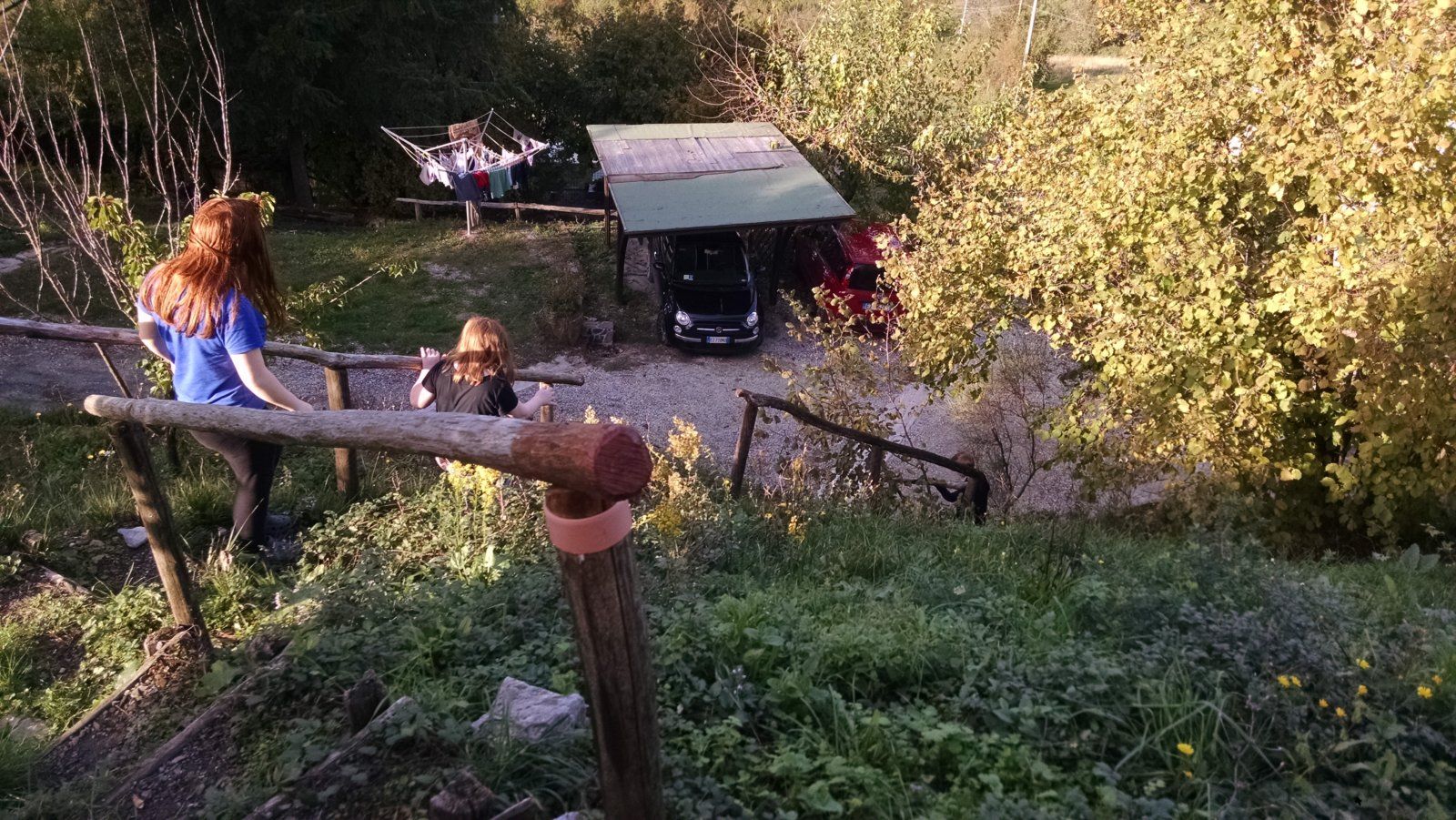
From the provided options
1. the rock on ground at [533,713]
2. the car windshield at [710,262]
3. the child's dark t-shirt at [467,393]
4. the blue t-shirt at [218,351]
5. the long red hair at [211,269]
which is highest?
the long red hair at [211,269]

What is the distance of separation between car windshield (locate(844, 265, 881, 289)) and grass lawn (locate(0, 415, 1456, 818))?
10.9 m

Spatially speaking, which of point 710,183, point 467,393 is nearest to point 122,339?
point 467,393

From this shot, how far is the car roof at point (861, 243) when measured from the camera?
50.1 feet

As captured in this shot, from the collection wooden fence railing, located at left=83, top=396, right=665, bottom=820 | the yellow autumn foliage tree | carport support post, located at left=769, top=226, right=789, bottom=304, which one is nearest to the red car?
carport support post, located at left=769, top=226, right=789, bottom=304

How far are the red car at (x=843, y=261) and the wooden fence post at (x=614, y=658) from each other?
458 inches

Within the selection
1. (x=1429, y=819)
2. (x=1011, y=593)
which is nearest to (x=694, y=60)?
(x=1011, y=593)

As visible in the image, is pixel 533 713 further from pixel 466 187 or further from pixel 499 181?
pixel 499 181

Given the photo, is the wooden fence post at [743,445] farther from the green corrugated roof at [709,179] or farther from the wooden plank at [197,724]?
the green corrugated roof at [709,179]

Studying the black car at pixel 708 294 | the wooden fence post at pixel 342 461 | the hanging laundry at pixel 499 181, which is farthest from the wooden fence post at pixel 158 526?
the hanging laundry at pixel 499 181

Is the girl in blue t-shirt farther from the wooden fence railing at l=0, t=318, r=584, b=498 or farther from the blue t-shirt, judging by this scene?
the wooden fence railing at l=0, t=318, r=584, b=498

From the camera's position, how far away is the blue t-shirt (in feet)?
12.4

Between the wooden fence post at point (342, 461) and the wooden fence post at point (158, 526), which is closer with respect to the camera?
the wooden fence post at point (158, 526)

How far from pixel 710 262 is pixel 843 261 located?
2306mm

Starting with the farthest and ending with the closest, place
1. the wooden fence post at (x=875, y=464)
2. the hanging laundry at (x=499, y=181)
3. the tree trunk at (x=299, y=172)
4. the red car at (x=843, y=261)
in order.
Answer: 1. the tree trunk at (x=299, y=172)
2. the hanging laundry at (x=499, y=181)
3. the red car at (x=843, y=261)
4. the wooden fence post at (x=875, y=464)
